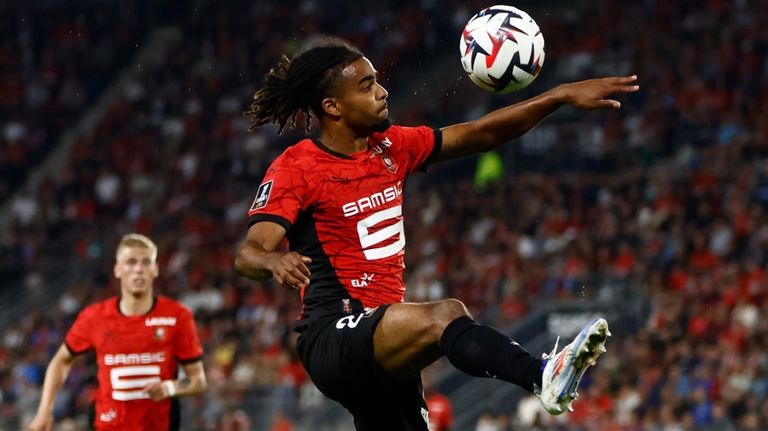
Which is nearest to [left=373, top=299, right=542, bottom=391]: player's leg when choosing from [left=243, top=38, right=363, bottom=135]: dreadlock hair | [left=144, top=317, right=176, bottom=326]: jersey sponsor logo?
[left=243, top=38, right=363, bottom=135]: dreadlock hair

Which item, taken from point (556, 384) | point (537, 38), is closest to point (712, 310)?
point (537, 38)

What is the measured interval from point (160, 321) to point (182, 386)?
0.54m

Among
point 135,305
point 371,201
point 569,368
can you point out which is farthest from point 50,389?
point 569,368

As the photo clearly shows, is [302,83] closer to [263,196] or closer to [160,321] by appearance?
[263,196]

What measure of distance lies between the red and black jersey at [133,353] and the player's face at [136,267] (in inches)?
8.2

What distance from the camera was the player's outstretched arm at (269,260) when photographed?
5438 millimetres

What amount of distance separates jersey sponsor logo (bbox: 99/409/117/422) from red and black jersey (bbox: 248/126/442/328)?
2.86 meters

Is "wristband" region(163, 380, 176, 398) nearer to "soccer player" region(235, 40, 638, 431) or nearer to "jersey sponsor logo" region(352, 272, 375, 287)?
"soccer player" region(235, 40, 638, 431)

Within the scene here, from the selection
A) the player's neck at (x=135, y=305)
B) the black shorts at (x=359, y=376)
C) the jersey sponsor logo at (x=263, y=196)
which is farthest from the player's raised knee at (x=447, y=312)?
the player's neck at (x=135, y=305)

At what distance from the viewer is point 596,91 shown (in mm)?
6445

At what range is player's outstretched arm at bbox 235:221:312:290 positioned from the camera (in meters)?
5.44

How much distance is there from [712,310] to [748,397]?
1.69 meters

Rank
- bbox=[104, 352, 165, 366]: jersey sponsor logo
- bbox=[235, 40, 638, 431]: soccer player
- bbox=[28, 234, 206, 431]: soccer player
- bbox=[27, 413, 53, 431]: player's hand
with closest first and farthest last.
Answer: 1. bbox=[235, 40, 638, 431]: soccer player
2. bbox=[27, 413, 53, 431]: player's hand
3. bbox=[28, 234, 206, 431]: soccer player
4. bbox=[104, 352, 165, 366]: jersey sponsor logo

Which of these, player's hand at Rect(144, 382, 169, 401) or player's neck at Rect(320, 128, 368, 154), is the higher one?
player's neck at Rect(320, 128, 368, 154)
